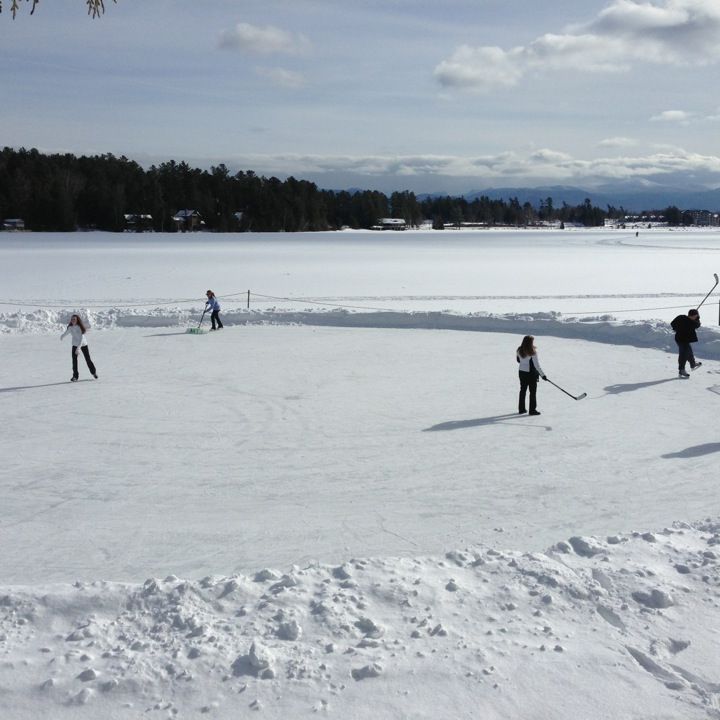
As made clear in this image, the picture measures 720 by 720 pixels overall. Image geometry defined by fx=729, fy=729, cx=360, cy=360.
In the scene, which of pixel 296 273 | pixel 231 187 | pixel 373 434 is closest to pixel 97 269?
pixel 296 273

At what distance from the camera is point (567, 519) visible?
298 inches

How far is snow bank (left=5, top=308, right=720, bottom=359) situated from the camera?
743 inches

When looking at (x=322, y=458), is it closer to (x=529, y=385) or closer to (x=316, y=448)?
(x=316, y=448)

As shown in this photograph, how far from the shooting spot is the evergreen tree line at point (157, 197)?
10194cm

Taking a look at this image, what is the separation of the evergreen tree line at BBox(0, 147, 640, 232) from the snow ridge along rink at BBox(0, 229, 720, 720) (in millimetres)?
96707

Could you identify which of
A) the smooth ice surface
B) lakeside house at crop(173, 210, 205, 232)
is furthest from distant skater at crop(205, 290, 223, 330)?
lakeside house at crop(173, 210, 205, 232)

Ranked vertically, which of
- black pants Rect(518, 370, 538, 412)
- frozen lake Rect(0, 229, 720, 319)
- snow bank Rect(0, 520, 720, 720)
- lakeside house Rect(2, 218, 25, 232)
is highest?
lakeside house Rect(2, 218, 25, 232)

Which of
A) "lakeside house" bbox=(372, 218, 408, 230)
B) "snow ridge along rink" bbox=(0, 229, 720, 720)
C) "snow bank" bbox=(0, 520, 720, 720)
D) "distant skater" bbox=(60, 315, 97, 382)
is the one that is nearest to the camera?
"snow bank" bbox=(0, 520, 720, 720)

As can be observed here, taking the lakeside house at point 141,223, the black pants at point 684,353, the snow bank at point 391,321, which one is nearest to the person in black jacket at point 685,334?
the black pants at point 684,353

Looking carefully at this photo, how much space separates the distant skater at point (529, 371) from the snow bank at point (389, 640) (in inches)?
198

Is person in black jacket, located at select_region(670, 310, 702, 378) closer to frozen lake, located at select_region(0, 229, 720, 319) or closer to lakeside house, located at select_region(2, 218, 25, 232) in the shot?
frozen lake, located at select_region(0, 229, 720, 319)

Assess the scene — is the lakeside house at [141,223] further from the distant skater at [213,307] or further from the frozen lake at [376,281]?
the distant skater at [213,307]

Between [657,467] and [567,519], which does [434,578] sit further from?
[657,467]

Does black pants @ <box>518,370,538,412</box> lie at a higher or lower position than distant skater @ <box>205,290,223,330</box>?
lower
